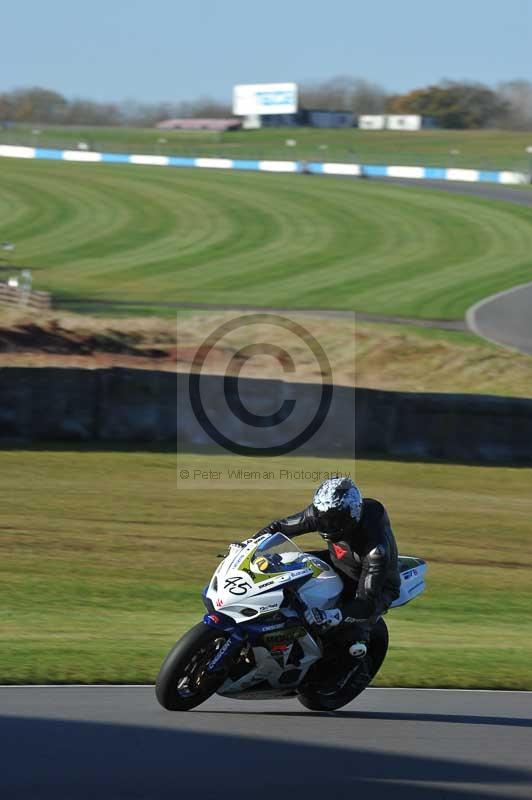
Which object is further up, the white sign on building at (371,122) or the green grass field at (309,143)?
the white sign on building at (371,122)

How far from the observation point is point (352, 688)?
8.00m

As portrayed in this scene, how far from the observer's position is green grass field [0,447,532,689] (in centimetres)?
945

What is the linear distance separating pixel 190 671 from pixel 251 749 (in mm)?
600

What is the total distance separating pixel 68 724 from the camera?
7109mm

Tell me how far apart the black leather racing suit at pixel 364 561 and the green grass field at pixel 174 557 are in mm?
1619

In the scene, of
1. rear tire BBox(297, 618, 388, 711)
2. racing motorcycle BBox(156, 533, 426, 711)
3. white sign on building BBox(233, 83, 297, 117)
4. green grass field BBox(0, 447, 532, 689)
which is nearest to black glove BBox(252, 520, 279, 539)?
racing motorcycle BBox(156, 533, 426, 711)

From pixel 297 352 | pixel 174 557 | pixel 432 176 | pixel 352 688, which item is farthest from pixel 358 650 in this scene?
pixel 432 176

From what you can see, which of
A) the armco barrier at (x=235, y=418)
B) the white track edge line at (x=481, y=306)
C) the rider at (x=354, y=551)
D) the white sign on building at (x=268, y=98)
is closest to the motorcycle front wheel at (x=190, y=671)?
the rider at (x=354, y=551)

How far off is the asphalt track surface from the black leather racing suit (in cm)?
75

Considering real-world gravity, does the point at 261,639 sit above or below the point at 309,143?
below

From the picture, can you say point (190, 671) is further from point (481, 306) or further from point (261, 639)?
point (481, 306)

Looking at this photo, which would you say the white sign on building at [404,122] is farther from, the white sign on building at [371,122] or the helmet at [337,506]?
the helmet at [337,506]

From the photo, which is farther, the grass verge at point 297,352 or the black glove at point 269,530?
the grass verge at point 297,352

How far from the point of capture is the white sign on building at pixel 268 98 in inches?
4958
